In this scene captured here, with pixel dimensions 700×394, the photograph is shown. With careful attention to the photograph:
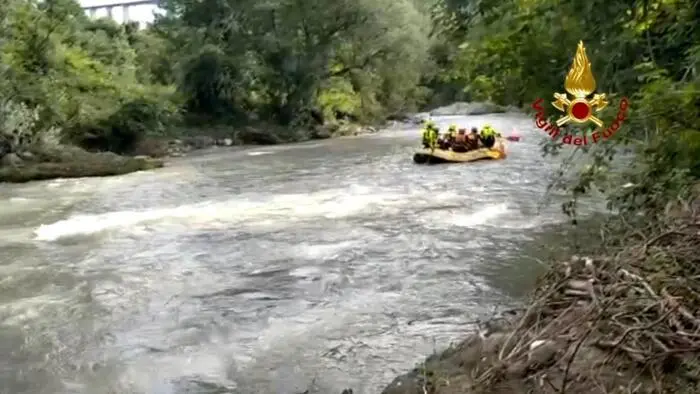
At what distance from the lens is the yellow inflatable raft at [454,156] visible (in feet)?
58.8

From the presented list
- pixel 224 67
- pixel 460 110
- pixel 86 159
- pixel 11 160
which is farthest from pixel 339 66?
pixel 11 160

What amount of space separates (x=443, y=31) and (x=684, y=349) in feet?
10.7

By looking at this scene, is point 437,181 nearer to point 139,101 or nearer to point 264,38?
point 139,101

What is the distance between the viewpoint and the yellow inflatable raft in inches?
706

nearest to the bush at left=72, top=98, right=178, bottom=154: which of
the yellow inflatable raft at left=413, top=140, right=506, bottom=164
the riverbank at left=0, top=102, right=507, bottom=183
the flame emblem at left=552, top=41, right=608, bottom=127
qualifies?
the riverbank at left=0, top=102, right=507, bottom=183

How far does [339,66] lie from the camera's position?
105 feet

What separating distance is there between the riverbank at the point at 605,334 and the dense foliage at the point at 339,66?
94cm

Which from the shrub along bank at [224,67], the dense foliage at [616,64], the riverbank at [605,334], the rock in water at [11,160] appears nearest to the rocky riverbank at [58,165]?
the rock in water at [11,160]

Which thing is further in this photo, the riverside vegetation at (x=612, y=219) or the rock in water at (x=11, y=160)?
the rock in water at (x=11, y=160)

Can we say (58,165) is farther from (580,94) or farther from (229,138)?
(580,94)

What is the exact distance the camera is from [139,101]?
84.8 ft

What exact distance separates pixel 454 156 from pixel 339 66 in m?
15.0

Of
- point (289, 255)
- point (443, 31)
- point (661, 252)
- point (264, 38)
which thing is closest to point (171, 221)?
point (289, 255)

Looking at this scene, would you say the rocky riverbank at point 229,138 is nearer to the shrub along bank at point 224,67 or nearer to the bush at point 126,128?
the shrub along bank at point 224,67
